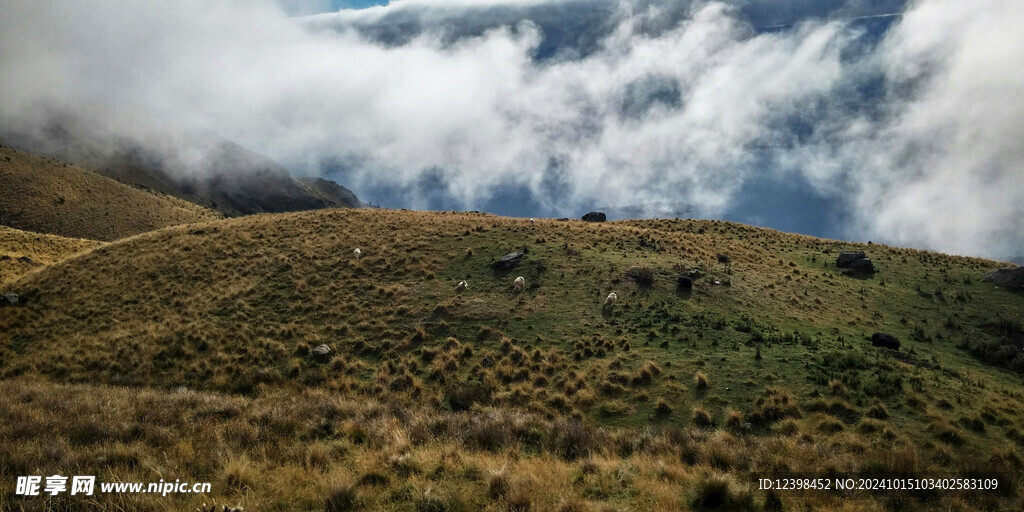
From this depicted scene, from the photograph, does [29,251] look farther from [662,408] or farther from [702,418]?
[702,418]

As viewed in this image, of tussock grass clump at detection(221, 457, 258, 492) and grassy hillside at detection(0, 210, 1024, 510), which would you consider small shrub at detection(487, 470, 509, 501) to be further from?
tussock grass clump at detection(221, 457, 258, 492)

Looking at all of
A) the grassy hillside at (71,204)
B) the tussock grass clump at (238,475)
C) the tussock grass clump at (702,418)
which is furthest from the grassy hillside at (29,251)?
the tussock grass clump at (702,418)

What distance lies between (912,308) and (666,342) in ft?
59.6

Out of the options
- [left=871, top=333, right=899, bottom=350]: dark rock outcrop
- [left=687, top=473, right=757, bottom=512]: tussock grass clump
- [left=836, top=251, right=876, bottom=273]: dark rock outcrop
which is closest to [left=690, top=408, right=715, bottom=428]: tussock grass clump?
[left=687, top=473, right=757, bottom=512]: tussock grass clump

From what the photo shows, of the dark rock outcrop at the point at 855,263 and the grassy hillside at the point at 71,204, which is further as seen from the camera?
the grassy hillside at the point at 71,204

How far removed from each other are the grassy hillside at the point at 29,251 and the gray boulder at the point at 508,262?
35470 millimetres

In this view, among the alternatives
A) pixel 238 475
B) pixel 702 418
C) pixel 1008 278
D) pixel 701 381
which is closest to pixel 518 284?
pixel 701 381

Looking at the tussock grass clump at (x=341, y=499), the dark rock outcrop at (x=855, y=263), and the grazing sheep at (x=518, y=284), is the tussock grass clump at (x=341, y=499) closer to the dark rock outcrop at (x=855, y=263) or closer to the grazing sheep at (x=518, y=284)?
the grazing sheep at (x=518, y=284)

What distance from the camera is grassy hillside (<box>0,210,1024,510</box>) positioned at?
7578 mm

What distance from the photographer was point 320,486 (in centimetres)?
690

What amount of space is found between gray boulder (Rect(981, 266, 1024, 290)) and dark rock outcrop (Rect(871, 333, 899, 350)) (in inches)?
703

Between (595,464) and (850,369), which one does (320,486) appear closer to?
(595,464)

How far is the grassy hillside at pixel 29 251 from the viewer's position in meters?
35.7

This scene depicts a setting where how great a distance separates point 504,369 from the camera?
641 inches
